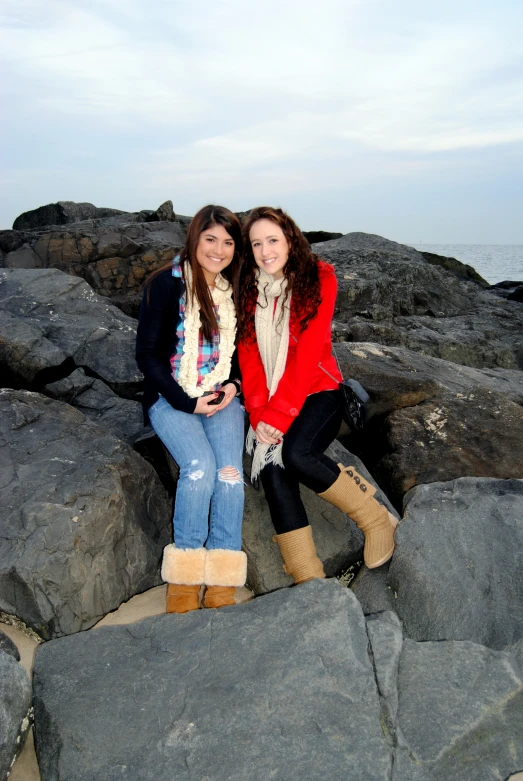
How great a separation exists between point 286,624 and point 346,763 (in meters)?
0.59

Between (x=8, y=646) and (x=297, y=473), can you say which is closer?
(x=8, y=646)

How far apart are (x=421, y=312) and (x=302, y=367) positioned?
601 centimetres

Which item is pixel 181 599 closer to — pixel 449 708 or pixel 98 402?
pixel 449 708

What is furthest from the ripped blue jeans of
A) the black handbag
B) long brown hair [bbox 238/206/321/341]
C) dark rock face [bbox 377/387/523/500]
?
dark rock face [bbox 377/387/523/500]

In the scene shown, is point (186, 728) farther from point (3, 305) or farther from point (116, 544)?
point (3, 305)

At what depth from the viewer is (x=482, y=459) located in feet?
13.6

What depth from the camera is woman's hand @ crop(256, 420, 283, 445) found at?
3180 mm

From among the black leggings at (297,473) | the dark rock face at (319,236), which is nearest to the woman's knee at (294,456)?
the black leggings at (297,473)

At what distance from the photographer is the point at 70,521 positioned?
2.92 metres

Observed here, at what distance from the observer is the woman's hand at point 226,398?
10.8 ft

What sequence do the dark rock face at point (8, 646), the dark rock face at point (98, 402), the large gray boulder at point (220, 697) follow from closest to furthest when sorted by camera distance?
the large gray boulder at point (220, 697) < the dark rock face at point (8, 646) < the dark rock face at point (98, 402)

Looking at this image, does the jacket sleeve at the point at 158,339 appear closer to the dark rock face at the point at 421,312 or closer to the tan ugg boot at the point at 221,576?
the tan ugg boot at the point at 221,576

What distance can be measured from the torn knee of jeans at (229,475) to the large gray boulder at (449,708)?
1.02 m

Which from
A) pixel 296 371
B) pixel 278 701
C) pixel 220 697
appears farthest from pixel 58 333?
pixel 278 701
